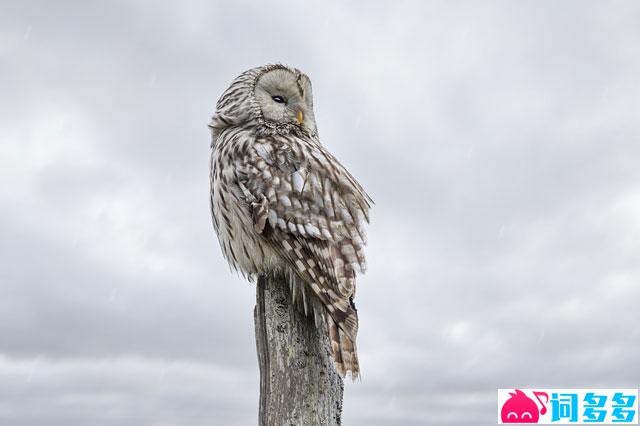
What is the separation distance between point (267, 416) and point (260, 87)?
407cm

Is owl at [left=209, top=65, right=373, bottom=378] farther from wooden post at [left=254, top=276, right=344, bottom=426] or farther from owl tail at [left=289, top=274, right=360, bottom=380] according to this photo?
wooden post at [left=254, top=276, right=344, bottom=426]

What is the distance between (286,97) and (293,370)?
3.60 m

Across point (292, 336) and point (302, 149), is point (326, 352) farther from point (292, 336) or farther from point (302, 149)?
point (302, 149)

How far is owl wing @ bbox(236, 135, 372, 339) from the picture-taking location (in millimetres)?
6309

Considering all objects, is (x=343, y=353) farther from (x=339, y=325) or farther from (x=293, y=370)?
(x=293, y=370)

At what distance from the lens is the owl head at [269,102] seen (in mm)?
7926

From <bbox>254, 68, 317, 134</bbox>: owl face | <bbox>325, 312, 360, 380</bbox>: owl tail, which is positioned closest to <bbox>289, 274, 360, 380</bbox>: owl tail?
<bbox>325, 312, 360, 380</bbox>: owl tail

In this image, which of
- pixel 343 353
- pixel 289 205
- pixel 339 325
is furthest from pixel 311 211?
pixel 343 353

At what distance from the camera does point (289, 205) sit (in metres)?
6.68

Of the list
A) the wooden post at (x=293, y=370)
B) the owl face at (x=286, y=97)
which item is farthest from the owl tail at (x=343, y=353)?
the owl face at (x=286, y=97)

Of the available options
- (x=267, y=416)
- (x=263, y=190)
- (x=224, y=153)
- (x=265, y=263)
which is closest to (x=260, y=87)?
(x=224, y=153)

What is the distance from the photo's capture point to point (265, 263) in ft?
22.8

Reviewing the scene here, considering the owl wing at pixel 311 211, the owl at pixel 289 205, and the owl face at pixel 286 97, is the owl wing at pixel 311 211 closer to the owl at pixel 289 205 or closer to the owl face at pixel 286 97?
the owl at pixel 289 205

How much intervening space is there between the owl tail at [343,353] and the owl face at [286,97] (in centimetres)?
295
